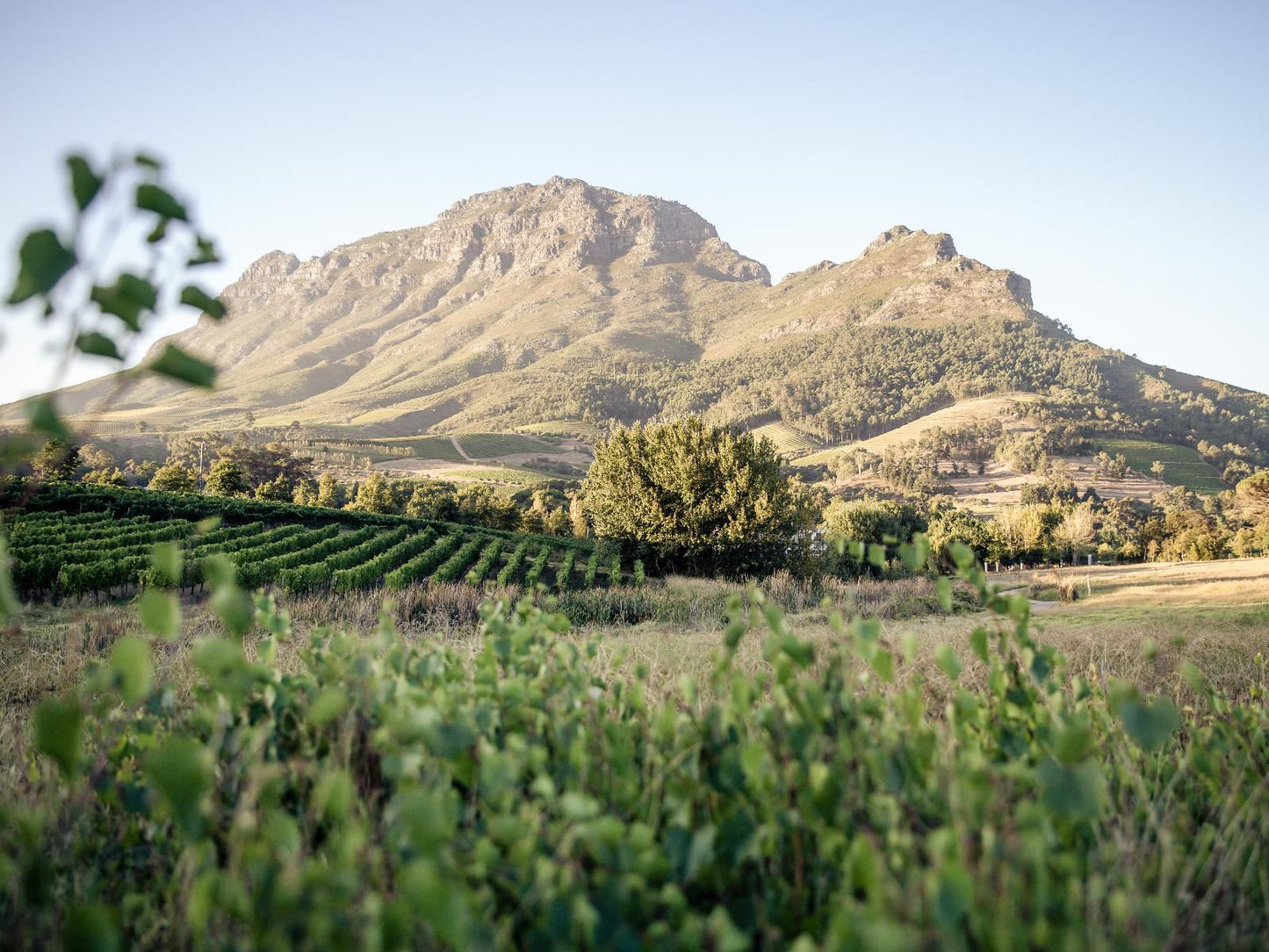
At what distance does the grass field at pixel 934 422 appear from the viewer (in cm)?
12950

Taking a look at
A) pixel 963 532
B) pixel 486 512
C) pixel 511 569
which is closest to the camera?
pixel 511 569

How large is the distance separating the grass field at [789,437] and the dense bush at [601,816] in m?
135

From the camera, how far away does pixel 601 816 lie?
1.72 meters

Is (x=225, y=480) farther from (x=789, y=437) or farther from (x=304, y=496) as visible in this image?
(x=789, y=437)

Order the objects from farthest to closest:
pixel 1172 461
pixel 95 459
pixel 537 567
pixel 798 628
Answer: pixel 1172 461, pixel 95 459, pixel 537 567, pixel 798 628

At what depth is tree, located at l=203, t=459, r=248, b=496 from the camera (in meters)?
39.7

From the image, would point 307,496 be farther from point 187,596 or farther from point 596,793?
point 596,793

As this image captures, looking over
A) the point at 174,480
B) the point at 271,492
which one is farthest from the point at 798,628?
the point at 174,480

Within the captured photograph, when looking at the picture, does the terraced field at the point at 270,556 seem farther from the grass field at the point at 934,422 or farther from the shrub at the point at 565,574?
the grass field at the point at 934,422

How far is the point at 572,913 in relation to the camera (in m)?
1.19

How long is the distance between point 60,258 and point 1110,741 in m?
3.30

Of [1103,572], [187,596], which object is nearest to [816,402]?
[1103,572]

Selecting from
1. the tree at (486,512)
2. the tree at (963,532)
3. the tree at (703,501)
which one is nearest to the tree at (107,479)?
the tree at (486,512)

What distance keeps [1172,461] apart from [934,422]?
123 feet
